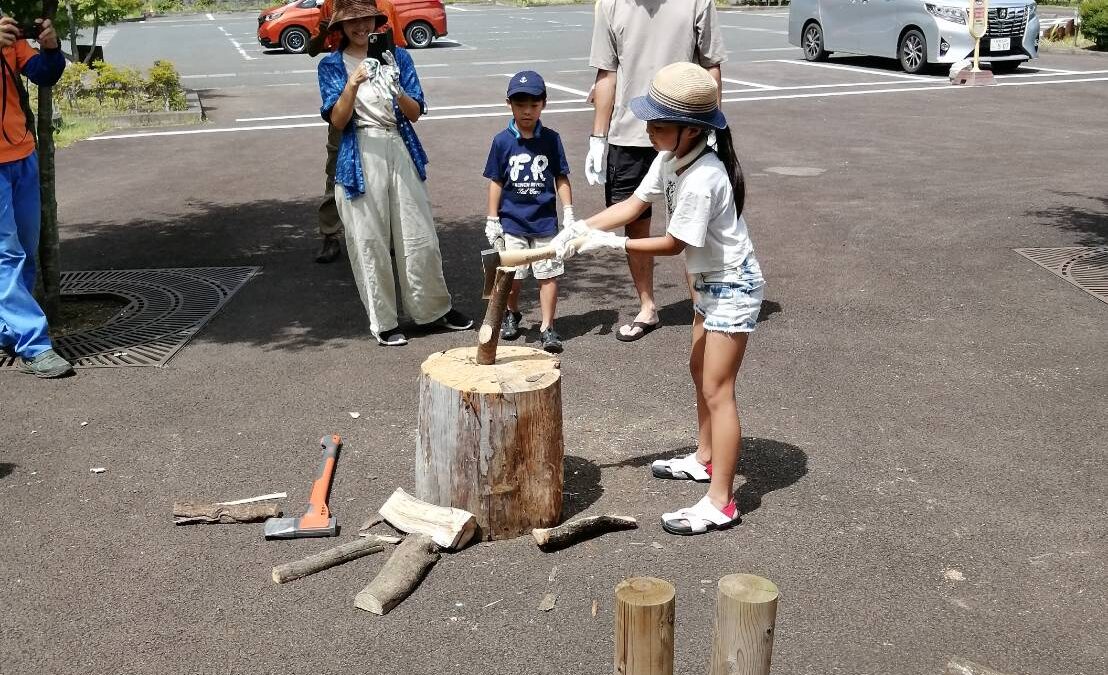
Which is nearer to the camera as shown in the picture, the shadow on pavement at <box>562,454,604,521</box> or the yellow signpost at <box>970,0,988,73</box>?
the shadow on pavement at <box>562,454,604,521</box>

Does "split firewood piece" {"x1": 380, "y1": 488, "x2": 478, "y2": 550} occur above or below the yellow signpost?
below

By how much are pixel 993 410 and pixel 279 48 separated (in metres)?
26.5

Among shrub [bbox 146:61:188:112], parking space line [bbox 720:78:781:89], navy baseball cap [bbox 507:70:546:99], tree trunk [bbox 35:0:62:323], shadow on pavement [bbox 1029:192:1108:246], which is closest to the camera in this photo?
navy baseball cap [bbox 507:70:546:99]

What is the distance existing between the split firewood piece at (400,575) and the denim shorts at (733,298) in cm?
137

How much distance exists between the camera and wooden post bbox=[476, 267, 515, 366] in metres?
4.53

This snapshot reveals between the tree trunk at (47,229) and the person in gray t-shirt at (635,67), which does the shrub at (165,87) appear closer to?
the tree trunk at (47,229)

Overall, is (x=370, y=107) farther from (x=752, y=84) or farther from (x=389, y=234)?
(x=752, y=84)

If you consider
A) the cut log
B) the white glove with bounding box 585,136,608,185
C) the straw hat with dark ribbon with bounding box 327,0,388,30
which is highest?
the straw hat with dark ribbon with bounding box 327,0,388,30

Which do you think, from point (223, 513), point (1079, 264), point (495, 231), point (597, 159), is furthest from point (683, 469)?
point (1079, 264)

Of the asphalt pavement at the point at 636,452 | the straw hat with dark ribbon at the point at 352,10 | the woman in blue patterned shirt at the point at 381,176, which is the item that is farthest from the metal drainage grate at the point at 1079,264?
the straw hat with dark ribbon at the point at 352,10

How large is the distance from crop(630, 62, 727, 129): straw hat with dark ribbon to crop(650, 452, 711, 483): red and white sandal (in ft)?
4.88

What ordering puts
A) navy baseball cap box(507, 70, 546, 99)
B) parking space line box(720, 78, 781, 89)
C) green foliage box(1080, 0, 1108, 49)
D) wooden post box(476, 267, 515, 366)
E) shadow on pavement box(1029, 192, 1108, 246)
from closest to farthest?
wooden post box(476, 267, 515, 366) < navy baseball cap box(507, 70, 546, 99) < shadow on pavement box(1029, 192, 1108, 246) < parking space line box(720, 78, 781, 89) < green foliage box(1080, 0, 1108, 49)

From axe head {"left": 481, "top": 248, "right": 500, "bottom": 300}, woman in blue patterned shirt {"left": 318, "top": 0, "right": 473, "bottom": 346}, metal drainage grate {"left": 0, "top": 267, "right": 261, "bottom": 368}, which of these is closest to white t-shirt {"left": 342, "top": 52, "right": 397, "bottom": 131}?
woman in blue patterned shirt {"left": 318, "top": 0, "right": 473, "bottom": 346}

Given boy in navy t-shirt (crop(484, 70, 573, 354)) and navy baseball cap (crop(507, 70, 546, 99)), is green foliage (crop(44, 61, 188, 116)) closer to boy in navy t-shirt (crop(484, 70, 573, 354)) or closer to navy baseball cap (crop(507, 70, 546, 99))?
boy in navy t-shirt (crop(484, 70, 573, 354))
